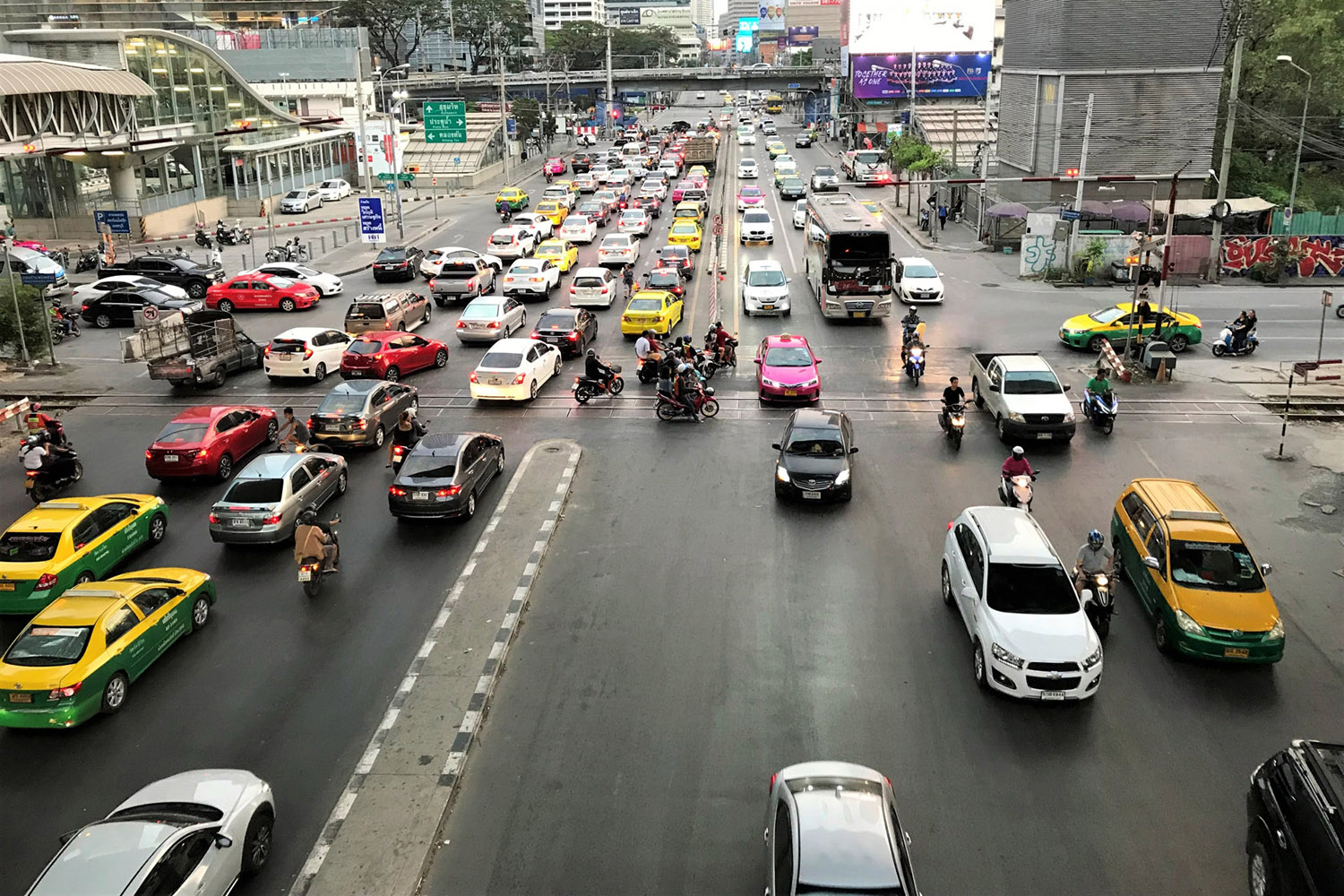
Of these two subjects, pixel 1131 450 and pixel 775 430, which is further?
pixel 775 430

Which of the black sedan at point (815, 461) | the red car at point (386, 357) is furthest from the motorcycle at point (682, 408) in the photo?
the red car at point (386, 357)

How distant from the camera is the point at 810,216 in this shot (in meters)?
43.3

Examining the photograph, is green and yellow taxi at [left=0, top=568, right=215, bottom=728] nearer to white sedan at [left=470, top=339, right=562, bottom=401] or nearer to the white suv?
the white suv

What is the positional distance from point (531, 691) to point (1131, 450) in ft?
49.2

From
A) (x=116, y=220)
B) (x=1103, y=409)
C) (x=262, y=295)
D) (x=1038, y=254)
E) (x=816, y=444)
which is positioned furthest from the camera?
(x=116, y=220)

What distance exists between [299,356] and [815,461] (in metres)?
15.9

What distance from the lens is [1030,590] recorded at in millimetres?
13562

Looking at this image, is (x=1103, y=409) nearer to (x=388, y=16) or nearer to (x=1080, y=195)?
(x=1080, y=195)

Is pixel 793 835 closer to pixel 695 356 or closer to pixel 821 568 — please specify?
pixel 821 568

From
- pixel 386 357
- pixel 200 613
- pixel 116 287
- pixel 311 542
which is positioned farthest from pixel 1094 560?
pixel 116 287

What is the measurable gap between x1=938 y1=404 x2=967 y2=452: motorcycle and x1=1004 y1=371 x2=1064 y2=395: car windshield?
112 centimetres

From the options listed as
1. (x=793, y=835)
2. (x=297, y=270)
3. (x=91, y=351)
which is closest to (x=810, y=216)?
(x=297, y=270)

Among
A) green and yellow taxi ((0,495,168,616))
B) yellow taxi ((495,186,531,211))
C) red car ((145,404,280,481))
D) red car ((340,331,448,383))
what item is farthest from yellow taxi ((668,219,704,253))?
green and yellow taxi ((0,495,168,616))

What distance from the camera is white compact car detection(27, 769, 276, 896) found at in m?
8.73
